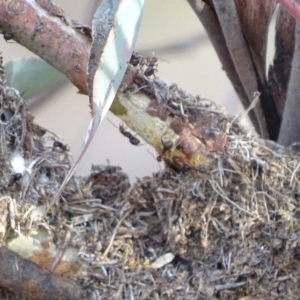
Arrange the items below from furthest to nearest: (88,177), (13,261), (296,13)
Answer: (88,177) → (13,261) → (296,13)

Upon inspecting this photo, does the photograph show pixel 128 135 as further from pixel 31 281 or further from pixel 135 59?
pixel 31 281

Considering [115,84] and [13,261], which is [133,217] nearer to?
[13,261]


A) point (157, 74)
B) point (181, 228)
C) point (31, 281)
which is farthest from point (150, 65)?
point (157, 74)

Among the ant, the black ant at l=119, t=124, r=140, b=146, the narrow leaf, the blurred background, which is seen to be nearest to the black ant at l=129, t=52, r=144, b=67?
the ant

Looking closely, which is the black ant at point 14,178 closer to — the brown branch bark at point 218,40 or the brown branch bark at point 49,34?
the brown branch bark at point 49,34

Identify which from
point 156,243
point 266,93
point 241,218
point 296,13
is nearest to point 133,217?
point 156,243

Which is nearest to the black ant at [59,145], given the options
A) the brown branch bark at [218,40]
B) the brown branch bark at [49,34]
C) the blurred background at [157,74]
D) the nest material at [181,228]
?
the nest material at [181,228]
